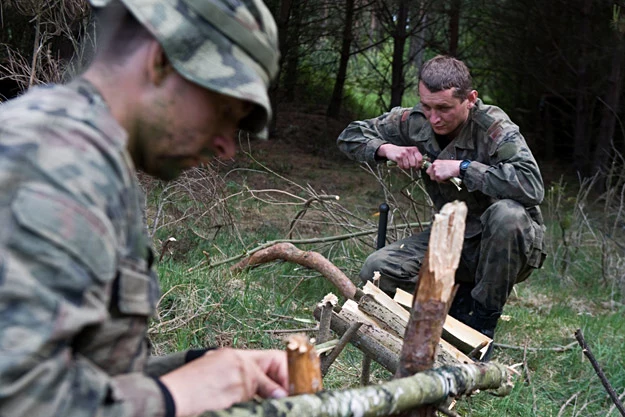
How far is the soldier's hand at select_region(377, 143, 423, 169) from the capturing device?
468 centimetres

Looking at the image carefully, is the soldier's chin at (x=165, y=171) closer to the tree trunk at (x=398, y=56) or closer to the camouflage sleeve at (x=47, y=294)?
the camouflage sleeve at (x=47, y=294)

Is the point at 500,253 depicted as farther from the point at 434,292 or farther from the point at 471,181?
the point at 434,292

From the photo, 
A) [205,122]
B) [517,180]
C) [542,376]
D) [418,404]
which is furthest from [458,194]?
[205,122]

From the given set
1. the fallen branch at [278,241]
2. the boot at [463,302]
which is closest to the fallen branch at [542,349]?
the boot at [463,302]

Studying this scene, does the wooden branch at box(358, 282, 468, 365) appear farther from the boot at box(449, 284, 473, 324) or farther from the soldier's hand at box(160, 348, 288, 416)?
the soldier's hand at box(160, 348, 288, 416)

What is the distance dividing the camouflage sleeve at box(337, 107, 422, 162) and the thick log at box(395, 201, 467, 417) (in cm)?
274

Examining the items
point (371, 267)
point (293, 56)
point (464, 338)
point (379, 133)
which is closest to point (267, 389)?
point (464, 338)

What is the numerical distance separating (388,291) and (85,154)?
365 centimetres

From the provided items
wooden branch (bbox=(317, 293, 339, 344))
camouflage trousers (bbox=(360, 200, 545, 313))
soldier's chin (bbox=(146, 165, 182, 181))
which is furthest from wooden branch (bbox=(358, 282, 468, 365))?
soldier's chin (bbox=(146, 165, 182, 181))

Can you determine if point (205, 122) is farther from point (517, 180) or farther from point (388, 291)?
point (388, 291)

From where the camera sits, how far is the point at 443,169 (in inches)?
180

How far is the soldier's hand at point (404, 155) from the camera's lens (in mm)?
4680

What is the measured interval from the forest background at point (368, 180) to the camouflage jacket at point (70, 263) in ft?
8.78

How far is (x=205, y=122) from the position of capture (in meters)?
1.66
